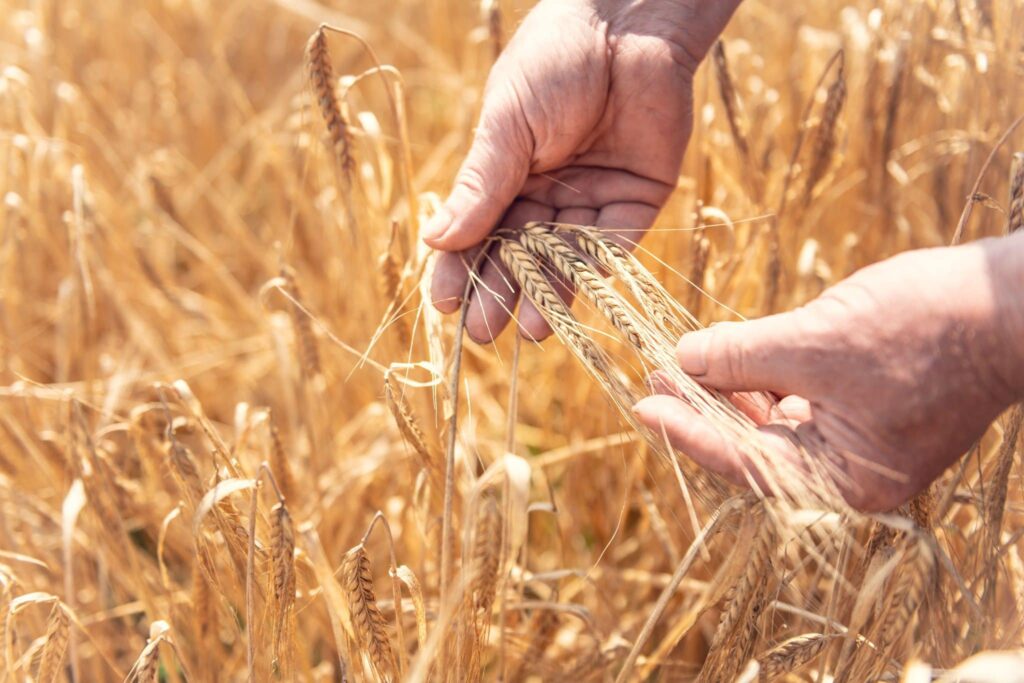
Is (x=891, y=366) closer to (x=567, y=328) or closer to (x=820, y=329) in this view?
(x=820, y=329)

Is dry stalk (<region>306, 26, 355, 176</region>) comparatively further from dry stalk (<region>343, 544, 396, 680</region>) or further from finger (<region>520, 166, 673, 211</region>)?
dry stalk (<region>343, 544, 396, 680</region>)

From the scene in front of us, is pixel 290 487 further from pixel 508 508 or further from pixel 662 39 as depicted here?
pixel 662 39

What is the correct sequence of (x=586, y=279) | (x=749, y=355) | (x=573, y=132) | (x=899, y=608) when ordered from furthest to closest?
1. (x=573, y=132)
2. (x=586, y=279)
3. (x=749, y=355)
4. (x=899, y=608)

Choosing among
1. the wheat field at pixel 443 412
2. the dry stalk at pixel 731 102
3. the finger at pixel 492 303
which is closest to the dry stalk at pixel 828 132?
the wheat field at pixel 443 412

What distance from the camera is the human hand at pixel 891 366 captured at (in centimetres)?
92

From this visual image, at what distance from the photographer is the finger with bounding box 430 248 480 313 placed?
1272 millimetres

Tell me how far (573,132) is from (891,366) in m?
0.69

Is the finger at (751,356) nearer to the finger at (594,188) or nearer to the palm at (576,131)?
the palm at (576,131)

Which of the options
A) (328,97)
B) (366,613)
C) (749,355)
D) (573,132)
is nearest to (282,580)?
(366,613)

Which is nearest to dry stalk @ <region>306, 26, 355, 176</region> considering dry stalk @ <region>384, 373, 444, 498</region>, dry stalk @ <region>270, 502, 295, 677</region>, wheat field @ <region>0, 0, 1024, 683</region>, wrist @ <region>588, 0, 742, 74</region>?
wheat field @ <region>0, 0, 1024, 683</region>

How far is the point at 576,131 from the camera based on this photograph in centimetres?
139

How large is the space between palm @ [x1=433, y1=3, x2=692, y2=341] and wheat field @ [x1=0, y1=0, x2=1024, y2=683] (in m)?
0.09

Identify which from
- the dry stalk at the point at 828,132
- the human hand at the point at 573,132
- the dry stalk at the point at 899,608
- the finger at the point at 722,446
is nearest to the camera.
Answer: the dry stalk at the point at 899,608

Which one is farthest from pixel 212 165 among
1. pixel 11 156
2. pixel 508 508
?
pixel 508 508
